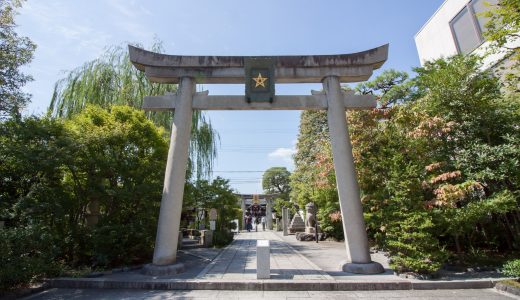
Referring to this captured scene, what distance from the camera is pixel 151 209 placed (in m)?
8.77

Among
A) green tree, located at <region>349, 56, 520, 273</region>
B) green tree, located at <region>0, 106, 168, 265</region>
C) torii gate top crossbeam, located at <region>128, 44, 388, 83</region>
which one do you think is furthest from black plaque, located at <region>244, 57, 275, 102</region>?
green tree, located at <region>349, 56, 520, 273</region>

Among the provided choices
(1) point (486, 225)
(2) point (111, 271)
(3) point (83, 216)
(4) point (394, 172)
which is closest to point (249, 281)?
(2) point (111, 271)

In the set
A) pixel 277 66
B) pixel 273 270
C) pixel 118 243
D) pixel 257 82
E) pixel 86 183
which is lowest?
pixel 273 270

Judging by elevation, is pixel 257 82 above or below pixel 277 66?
below

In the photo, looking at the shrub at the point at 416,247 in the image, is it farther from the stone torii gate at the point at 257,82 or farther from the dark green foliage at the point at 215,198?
the dark green foliage at the point at 215,198

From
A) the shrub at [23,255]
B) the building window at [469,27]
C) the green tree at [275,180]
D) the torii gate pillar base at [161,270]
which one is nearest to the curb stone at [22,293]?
the shrub at [23,255]

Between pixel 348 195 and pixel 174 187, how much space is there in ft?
16.0

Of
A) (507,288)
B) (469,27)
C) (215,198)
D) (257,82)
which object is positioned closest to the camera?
(507,288)

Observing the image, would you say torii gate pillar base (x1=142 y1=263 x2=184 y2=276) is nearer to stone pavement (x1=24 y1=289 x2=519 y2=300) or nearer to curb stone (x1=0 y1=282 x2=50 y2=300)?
stone pavement (x1=24 y1=289 x2=519 y2=300)

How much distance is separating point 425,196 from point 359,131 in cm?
348

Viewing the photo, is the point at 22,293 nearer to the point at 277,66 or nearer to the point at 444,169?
the point at 277,66

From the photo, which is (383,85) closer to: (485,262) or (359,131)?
(359,131)

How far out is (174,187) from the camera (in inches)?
304

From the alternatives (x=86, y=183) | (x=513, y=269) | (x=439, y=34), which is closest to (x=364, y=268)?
(x=513, y=269)
